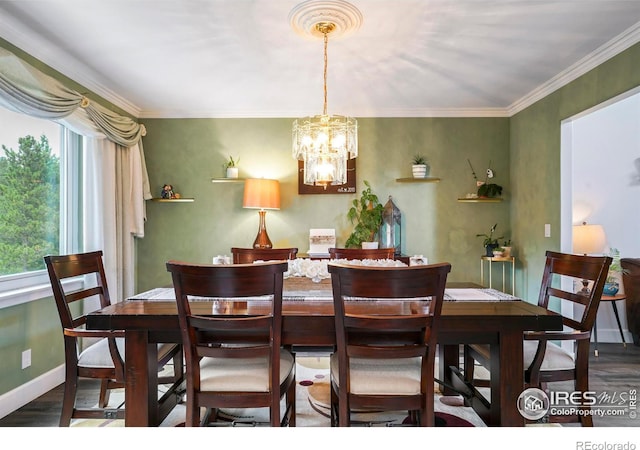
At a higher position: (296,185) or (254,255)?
(296,185)

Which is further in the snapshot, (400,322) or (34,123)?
(34,123)

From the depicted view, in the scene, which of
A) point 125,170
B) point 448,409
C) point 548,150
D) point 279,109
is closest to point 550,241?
point 548,150

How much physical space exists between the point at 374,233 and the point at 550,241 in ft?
5.24

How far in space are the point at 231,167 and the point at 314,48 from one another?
1.77 metres

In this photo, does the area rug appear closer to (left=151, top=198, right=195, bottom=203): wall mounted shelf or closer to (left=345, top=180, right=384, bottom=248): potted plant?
(left=345, top=180, right=384, bottom=248): potted plant

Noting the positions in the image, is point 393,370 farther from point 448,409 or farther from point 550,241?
point 550,241

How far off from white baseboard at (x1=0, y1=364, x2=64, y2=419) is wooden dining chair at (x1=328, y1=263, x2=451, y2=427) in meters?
2.07

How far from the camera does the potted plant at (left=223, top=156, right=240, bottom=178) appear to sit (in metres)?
3.96

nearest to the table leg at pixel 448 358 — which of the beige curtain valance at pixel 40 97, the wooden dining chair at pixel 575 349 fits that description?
the wooden dining chair at pixel 575 349

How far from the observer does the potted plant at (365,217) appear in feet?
13.0

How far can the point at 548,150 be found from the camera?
3.38 meters

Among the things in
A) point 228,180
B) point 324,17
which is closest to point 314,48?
point 324,17

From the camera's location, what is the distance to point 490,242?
13.1 feet

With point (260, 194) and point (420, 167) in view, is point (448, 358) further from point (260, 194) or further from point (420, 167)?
point (260, 194)
